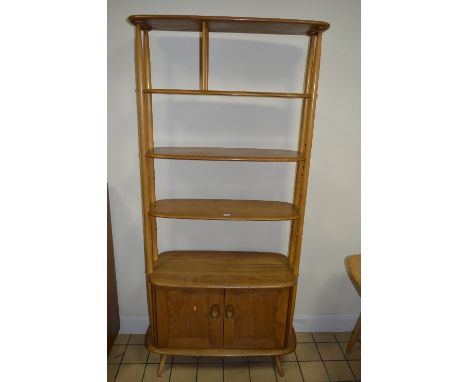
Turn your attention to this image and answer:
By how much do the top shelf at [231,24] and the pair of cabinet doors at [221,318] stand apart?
1419mm

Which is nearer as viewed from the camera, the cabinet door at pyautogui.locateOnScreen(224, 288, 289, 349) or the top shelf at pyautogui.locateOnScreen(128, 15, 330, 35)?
the top shelf at pyautogui.locateOnScreen(128, 15, 330, 35)

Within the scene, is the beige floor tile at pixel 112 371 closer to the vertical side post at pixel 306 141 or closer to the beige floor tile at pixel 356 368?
the vertical side post at pixel 306 141

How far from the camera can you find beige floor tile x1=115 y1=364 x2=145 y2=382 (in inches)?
80.4

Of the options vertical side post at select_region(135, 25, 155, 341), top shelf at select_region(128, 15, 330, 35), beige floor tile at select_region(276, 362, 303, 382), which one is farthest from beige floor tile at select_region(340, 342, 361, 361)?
top shelf at select_region(128, 15, 330, 35)

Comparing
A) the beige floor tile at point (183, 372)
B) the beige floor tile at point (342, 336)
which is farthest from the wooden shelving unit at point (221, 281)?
the beige floor tile at point (342, 336)

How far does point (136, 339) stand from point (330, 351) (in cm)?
139

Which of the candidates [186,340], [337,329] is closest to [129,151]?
[186,340]

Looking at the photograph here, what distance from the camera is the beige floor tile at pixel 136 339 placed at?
2363 millimetres

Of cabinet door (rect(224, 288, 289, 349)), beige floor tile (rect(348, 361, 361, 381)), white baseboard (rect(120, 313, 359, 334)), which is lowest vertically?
beige floor tile (rect(348, 361, 361, 381))

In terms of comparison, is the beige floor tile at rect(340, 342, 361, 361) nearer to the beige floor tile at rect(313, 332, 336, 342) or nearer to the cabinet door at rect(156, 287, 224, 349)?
the beige floor tile at rect(313, 332, 336, 342)

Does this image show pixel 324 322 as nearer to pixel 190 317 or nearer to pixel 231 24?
pixel 190 317

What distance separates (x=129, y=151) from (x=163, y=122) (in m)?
0.29

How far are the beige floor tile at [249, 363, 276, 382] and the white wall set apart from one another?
545 mm

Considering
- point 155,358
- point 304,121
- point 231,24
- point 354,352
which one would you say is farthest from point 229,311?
point 231,24
